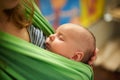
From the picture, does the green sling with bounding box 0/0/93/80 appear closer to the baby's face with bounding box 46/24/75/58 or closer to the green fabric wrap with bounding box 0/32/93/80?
the green fabric wrap with bounding box 0/32/93/80

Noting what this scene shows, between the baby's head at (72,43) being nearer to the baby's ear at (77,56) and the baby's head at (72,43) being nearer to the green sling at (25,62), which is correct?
the baby's ear at (77,56)

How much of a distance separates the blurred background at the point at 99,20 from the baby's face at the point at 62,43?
2.85ft

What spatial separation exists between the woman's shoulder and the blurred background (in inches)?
35.7

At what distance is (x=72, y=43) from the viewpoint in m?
0.78

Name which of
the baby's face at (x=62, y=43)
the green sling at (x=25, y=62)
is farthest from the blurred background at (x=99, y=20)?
the green sling at (x=25, y=62)

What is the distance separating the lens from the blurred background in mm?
1818

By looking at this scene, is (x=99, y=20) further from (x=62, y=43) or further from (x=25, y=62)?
(x=25, y=62)

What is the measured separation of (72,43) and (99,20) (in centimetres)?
174

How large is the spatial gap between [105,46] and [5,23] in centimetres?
191

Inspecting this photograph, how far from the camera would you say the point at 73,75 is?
66cm

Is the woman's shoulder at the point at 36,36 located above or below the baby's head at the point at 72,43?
above

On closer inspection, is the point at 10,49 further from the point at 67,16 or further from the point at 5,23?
the point at 67,16

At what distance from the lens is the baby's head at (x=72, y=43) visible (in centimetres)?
76

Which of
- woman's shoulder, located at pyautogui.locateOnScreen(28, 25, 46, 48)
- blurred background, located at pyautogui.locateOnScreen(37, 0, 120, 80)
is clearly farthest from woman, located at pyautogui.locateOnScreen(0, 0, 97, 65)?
blurred background, located at pyautogui.locateOnScreen(37, 0, 120, 80)
